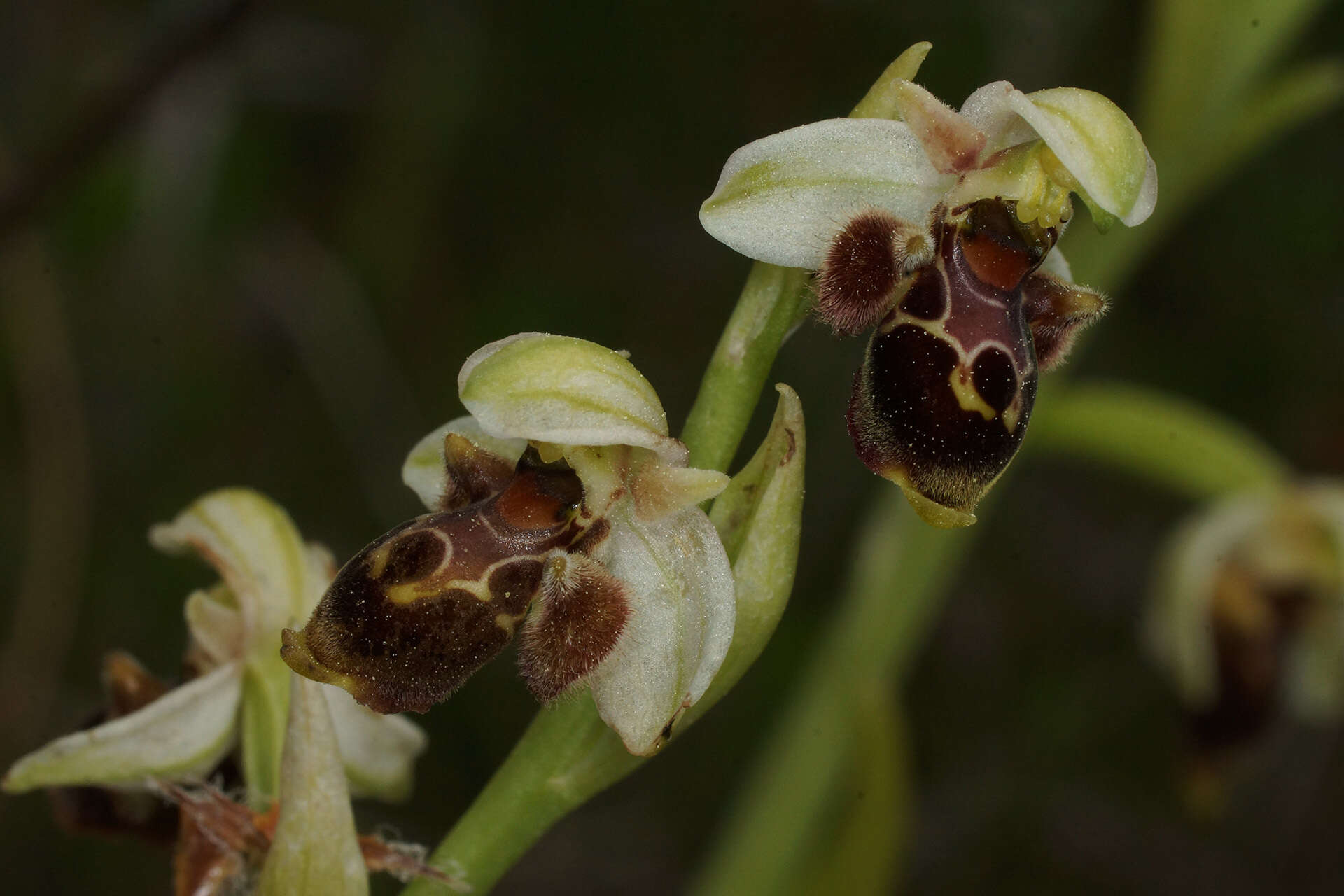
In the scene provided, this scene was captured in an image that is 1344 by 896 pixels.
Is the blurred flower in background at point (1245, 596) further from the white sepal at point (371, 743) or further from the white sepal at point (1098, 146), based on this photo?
the white sepal at point (371, 743)

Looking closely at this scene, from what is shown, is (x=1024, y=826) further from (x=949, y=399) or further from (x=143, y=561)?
(x=949, y=399)

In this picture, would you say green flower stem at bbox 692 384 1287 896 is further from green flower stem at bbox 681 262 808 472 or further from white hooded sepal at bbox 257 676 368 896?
white hooded sepal at bbox 257 676 368 896

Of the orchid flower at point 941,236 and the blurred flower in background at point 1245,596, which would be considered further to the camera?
the blurred flower in background at point 1245,596

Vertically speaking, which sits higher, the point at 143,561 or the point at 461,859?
the point at 461,859

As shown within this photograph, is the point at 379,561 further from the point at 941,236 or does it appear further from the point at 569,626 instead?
the point at 941,236

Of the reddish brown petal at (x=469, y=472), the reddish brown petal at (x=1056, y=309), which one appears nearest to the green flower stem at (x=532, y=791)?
the reddish brown petal at (x=469, y=472)

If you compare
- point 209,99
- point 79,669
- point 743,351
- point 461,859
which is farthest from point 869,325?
point 79,669

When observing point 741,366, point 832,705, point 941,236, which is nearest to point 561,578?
point 741,366
